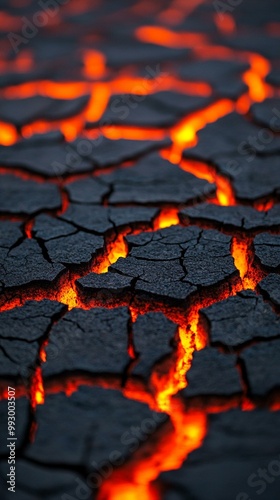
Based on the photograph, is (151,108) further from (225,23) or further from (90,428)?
(90,428)

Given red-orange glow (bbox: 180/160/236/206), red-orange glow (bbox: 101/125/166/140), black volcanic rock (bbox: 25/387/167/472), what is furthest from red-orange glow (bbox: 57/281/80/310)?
red-orange glow (bbox: 101/125/166/140)

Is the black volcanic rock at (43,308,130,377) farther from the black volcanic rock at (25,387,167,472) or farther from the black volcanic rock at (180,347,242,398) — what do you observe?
the black volcanic rock at (180,347,242,398)

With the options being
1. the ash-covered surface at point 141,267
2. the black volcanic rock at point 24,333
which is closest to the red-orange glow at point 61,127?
the ash-covered surface at point 141,267

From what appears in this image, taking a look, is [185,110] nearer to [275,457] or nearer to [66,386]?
[66,386]


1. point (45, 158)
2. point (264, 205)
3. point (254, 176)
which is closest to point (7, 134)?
point (45, 158)

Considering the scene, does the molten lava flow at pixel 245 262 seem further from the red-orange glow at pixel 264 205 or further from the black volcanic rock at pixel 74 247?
the black volcanic rock at pixel 74 247

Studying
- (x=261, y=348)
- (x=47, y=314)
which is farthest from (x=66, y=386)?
(x=261, y=348)
